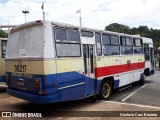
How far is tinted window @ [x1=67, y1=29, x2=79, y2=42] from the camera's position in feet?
26.1

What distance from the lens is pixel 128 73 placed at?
12.0m

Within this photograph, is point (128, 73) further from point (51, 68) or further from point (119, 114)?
point (51, 68)

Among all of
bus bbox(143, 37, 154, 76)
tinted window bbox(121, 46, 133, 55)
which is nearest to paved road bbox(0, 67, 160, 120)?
tinted window bbox(121, 46, 133, 55)

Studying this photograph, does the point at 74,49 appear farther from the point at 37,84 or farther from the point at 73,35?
the point at 37,84

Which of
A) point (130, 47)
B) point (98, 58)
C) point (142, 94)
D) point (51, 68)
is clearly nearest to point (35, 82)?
point (51, 68)

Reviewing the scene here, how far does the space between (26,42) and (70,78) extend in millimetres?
1856

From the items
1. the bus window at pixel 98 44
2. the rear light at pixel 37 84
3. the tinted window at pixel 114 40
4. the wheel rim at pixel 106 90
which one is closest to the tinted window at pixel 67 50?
the rear light at pixel 37 84

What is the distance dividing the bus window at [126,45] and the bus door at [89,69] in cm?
284

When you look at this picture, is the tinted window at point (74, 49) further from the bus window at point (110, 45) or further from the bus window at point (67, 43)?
the bus window at point (110, 45)

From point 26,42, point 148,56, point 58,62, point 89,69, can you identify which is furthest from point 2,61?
point 148,56

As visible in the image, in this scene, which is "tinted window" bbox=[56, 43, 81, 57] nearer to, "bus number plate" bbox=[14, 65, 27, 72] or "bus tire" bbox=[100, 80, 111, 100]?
"bus number plate" bbox=[14, 65, 27, 72]

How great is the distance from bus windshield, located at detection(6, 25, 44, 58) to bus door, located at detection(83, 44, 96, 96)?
1.95 metres

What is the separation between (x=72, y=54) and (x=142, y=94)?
15.5ft

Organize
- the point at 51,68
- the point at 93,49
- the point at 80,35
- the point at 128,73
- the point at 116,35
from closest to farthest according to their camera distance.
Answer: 1. the point at 51,68
2. the point at 80,35
3. the point at 93,49
4. the point at 116,35
5. the point at 128,73
